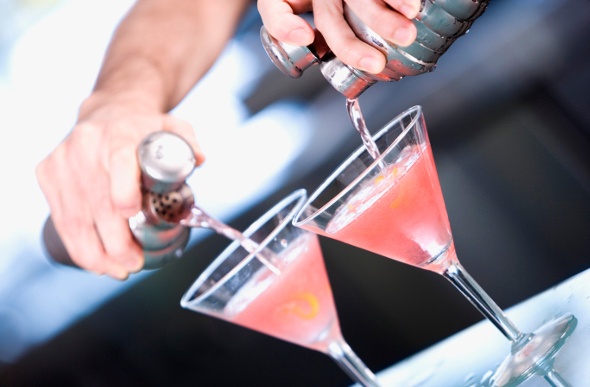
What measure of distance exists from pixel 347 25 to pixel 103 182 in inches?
17.5

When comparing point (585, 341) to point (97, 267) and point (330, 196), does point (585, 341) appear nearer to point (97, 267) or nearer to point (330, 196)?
point (330, 196)

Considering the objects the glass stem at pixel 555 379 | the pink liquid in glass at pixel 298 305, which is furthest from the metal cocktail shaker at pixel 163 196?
the glass stem at pixel 555 379

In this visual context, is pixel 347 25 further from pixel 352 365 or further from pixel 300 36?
pixel 352 365

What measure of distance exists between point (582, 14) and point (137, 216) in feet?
4.15

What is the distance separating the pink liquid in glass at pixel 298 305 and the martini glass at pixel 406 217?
0.28 feet

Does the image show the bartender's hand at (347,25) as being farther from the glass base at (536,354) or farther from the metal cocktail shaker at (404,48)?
the glass base at (536,354)

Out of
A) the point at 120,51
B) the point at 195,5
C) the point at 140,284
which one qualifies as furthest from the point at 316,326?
the point at 140,284

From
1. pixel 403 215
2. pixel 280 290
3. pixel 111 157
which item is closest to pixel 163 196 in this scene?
pixel 111 157

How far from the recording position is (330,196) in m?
0.96

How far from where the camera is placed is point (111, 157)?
1.03 meters

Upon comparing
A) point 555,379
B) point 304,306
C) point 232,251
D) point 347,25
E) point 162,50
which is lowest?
point 555,379

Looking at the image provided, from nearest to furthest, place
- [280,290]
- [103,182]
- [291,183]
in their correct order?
1. [280,290]
2. [103,182]
3. [291,183]

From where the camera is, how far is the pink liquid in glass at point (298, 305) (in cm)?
101

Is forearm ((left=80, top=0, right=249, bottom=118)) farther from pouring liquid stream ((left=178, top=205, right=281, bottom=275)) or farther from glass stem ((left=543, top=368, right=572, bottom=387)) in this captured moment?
glass stem ((left=543, top=368, right=572, bottom=387))
